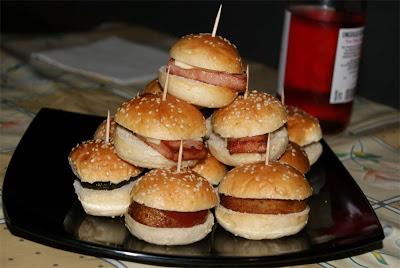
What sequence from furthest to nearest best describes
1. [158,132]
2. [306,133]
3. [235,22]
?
[235,22]
[306,133]
[158,132]

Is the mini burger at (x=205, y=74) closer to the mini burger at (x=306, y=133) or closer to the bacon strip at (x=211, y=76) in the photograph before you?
the bacon strip at (x=211, y=76)

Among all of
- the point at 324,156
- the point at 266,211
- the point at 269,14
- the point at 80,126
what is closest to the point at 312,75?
the point at 324,156

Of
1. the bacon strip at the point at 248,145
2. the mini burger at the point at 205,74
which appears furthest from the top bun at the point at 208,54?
the bacon strip at the point at 248,145

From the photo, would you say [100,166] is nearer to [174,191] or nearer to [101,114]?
[174,191]

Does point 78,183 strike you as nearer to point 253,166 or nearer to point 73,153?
point 73,153

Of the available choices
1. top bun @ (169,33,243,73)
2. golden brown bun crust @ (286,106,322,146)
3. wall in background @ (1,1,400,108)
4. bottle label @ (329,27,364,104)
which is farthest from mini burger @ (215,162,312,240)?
wall in background @ (1,1,400,108)

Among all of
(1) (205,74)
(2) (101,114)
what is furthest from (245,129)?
(2) (101,114)
